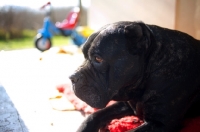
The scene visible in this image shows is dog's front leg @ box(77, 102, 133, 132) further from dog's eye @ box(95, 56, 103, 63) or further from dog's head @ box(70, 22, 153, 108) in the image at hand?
dog's eye @ box(95, 56, 103, 63)

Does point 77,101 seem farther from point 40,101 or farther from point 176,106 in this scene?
point 176,106

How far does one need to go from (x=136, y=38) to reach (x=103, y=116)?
1.30ft

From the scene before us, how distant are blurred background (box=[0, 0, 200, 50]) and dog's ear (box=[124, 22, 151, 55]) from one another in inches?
37.8

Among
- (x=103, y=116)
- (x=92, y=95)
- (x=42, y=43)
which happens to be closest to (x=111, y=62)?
(x=92, y=95)

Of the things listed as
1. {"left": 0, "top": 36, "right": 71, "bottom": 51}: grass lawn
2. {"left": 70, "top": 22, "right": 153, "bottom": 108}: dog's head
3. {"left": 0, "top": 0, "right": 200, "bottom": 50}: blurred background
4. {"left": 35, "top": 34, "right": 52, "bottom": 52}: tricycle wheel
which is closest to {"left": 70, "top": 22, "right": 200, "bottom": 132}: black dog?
{"left": 70, "top": 22, "right": 153, "bottom": 108}: dog's head

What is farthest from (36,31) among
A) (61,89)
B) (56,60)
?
(61,89)

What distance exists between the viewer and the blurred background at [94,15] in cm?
212

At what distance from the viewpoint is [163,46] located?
1304mm

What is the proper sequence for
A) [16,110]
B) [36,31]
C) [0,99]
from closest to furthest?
1. [16,110]
2. [0,99]
3. [36,31]

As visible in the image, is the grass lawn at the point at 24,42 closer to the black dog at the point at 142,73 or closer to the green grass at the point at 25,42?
the green grass at the point at 25,42

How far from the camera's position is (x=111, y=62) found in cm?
120

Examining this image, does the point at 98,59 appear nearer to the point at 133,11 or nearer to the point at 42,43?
the point at 133,11

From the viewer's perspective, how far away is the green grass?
11.3 feet

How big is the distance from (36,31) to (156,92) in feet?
8.95
